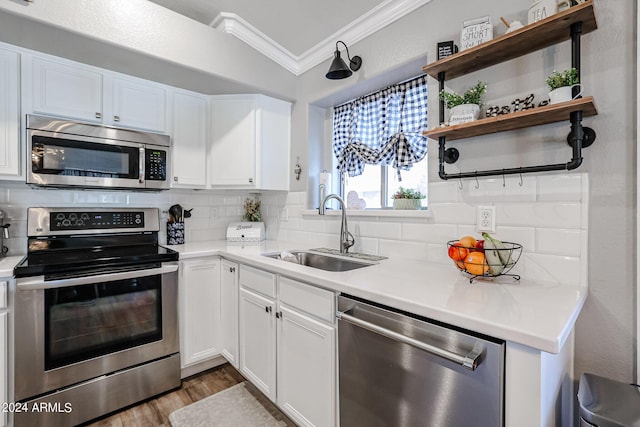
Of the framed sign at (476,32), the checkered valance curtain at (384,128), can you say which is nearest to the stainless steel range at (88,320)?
the checkered valance curtain at (384,128)

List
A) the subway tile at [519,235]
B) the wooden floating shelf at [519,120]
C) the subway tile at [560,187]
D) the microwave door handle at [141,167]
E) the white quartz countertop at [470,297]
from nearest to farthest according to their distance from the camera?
the white quartz countertop at [470,297]
the wooden floating shelf at [519,120]
the subway tile at [560,187]
the subway tile at [519,235]
the microwave door handle at [141,167]

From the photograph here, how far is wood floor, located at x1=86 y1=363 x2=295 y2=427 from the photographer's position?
172 centimetres

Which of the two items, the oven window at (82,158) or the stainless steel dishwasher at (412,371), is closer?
the stainless steel dishwasher at (412,371)

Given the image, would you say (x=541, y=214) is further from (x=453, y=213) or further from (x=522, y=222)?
(x=453, y=213)

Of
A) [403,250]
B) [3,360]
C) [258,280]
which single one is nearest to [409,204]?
[403,250]

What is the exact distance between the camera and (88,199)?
213cm

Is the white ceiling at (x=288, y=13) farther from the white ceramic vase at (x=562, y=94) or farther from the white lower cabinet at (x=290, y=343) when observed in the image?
the white lower cabinet at (x=290, y=343)

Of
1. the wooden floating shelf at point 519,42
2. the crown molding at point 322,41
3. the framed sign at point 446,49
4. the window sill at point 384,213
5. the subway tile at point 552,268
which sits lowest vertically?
the subway tile at point 552,268

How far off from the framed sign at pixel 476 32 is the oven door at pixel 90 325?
2051mm

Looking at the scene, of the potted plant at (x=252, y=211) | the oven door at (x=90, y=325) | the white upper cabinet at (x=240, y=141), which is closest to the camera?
the oven door at (x=90, y=325)

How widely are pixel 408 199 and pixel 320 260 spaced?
28.0 inches

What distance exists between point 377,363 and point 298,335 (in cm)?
48

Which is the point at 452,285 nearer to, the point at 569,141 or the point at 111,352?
the point at 569,141

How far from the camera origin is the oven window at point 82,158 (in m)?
1.77
